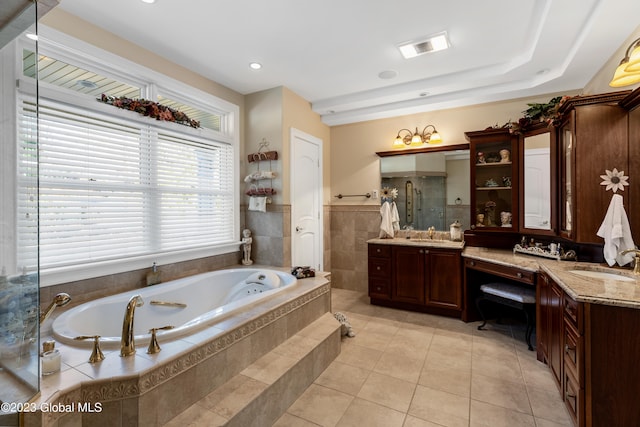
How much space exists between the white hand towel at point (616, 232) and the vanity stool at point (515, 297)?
734 mm

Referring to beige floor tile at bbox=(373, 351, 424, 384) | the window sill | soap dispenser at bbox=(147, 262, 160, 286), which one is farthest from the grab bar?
beige floor tile at bbox=(373, 351, 424, 384)

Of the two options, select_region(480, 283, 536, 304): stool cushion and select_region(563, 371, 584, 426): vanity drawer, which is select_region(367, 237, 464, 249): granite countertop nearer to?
select_region(480, 283, 536, 304): stool cushion

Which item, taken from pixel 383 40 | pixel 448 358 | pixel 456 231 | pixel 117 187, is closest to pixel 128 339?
pixel 117 187

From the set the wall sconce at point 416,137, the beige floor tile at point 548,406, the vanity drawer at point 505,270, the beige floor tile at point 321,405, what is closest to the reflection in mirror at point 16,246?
the beige floor tile at point 321,405

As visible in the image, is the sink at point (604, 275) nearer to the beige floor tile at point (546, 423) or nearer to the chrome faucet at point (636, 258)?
the chrome faucet at point (636, 258)

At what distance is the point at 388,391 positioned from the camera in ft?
6.73

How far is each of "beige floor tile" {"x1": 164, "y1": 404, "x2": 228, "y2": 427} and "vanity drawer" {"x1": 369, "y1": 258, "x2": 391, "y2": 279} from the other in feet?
8.52

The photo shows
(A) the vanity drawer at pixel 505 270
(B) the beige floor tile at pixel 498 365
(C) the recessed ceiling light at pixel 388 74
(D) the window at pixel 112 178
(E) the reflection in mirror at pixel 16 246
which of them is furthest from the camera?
(C) the recessed ceiling light at pixel 388 74

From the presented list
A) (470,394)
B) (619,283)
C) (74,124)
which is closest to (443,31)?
(619,283)

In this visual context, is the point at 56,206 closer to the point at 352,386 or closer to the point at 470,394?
the point at 352,386

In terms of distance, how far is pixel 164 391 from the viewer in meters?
1.37

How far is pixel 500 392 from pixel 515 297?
0.99 metres

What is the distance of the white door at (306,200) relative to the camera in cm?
362

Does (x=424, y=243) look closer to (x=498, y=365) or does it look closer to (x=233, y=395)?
(x=498, y=365)
